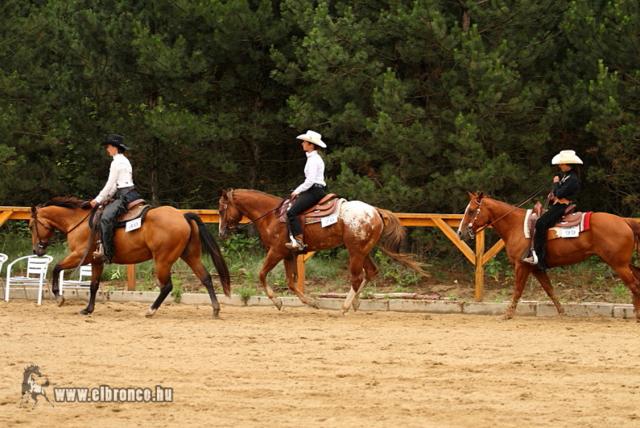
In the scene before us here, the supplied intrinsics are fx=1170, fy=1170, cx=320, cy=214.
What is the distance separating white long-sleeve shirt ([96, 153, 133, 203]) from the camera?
16.6m

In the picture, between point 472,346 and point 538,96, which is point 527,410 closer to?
point 472,346

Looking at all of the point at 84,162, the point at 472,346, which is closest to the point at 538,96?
the point at 472,346

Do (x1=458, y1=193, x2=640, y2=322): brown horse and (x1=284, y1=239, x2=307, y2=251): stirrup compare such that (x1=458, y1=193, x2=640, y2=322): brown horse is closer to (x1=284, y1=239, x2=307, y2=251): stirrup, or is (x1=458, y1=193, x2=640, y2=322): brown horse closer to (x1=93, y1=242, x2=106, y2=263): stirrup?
(x1=284, y1=239, x2=307, y2=251): stirrup

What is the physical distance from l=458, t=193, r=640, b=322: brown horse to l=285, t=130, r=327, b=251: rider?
2211 mm

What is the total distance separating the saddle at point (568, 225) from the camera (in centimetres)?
1650

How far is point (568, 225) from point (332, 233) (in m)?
3.45

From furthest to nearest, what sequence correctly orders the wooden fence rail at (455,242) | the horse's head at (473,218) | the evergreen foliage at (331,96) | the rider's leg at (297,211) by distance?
the evergreen foliage at (331,96)
the wooden fence rail at (455,242)
the rider's leg at (297,211)
the horse's head at (473,218)

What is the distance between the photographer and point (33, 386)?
1020 centimetres

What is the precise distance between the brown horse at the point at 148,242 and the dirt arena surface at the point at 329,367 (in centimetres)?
55

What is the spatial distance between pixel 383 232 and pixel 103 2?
27.9ft

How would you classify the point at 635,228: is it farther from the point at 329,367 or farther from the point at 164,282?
the point at 164,282

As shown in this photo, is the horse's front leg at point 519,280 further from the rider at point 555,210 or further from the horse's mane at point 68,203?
the horse's mane at point 68,203
